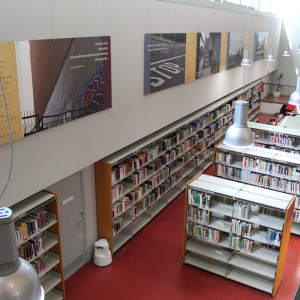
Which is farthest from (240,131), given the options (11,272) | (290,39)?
(290,39)

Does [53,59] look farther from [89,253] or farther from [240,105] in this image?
[89,253]

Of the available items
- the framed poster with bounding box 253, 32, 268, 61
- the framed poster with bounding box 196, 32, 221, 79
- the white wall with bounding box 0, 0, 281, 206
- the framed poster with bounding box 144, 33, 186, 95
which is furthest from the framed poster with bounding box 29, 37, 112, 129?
the framed poster with bounding box 253, 32, 268, 61

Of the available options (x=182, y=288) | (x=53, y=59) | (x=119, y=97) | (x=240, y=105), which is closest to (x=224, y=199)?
(x=182, y=288)

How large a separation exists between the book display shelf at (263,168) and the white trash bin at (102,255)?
3353mm

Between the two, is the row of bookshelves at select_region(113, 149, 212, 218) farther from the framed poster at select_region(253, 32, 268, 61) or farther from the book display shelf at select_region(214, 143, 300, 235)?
the framed poster at select_region(253, 32, 268, 61)

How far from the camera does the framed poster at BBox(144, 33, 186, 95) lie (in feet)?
23.8

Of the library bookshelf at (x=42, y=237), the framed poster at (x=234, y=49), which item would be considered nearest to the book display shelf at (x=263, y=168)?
the framed poster at (x=234, y=49)

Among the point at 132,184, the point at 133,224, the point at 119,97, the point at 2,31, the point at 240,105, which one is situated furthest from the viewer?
the point at 133,224

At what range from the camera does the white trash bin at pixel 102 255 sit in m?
7.19

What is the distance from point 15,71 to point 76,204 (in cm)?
302

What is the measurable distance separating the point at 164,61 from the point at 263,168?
10.7ft

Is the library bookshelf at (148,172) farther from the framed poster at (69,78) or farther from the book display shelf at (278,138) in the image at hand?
the book display shelf at (278,138)

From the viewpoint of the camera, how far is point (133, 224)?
8375 millimetres

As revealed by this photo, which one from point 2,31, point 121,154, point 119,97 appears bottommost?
point 121,154
